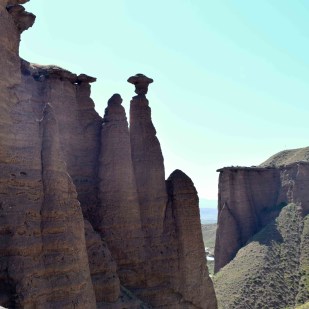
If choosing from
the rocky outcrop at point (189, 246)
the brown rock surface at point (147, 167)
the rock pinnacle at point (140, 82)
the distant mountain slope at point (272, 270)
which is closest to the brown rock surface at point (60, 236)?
the brown rock surface at point (147, 167)

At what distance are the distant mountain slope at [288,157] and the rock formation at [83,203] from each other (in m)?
70.8

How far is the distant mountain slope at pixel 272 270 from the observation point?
6625 cm

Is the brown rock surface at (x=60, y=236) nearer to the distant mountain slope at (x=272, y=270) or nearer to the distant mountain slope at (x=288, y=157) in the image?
the distant mountain slope at (x=272, y=270)

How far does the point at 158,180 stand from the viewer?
37.8m

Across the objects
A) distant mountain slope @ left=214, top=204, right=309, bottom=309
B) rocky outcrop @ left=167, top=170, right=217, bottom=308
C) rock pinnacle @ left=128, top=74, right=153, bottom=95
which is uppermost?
rock pinnacle @ left=128, top=74, right=153, bottom=95

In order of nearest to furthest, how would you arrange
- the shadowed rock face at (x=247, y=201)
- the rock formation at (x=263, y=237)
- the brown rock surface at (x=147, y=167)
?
the brown rock surface at (x=147, y=167) < the rock formation at (x=263, y=237) < the shadowed rock face at (x=247, y=201)

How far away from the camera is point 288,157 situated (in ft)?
369

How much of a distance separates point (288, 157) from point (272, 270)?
45795 mm

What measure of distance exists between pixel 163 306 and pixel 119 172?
9837mm

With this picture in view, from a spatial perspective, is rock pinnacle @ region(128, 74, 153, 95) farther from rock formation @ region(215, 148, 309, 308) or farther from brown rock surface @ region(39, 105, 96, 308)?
rock formation @ region(215, 148, 309, 308)

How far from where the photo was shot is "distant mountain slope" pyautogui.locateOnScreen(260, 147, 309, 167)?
345ft

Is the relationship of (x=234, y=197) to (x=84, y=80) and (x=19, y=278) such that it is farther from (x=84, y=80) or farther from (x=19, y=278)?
(x=19, y=278)

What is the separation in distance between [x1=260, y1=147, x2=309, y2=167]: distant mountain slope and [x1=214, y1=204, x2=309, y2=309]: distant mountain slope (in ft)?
75.3

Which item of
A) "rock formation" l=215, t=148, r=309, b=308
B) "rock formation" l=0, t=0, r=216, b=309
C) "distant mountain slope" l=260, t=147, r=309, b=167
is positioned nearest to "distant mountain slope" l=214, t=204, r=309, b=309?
"rock formation" l=215, t=148, r=309, b=308
